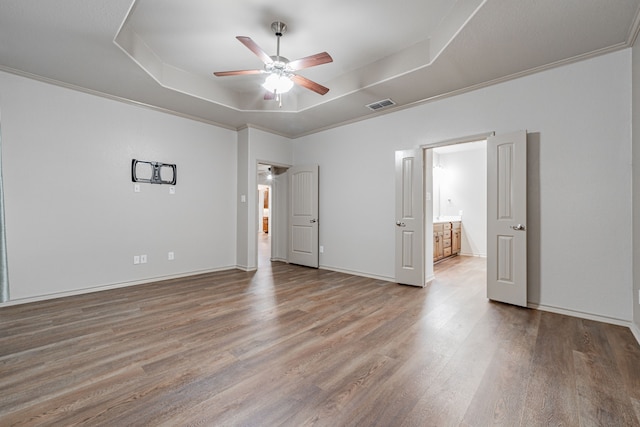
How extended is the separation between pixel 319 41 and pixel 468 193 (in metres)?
5.90

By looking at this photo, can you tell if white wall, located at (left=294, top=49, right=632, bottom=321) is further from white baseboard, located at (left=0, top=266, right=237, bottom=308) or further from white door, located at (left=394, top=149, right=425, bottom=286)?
white baseboard, located at (left=0, top=266, right=237, bottom=308)

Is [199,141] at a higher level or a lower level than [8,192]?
higher

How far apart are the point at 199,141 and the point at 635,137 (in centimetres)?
561

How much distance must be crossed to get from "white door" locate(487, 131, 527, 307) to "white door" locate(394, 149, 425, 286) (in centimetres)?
89

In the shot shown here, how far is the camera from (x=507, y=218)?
3.36m

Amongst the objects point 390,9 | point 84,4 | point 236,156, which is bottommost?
A: point 236,156

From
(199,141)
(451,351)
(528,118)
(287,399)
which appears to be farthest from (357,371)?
(199,141)

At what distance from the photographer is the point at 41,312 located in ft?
10.2

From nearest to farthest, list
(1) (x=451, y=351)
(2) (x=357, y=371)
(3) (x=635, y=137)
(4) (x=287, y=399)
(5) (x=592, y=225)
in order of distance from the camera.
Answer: (4) (x=287, y=399), (2) (x=357, y=371), (1) (x=451, y=351), (3) (x=635, y=137), (5) (x=592, y=225)

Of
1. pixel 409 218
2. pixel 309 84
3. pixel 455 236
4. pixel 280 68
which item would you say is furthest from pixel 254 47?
pixel 455 236

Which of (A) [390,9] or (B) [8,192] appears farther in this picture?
(B) [8,192]

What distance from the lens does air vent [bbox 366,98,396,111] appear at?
4164 millimetres

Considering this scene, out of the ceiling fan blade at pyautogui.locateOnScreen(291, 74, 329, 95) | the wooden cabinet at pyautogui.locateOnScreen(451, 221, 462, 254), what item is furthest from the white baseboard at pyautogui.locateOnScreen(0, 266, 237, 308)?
the wooden cabinet at pyautogui.locateOnScreen(451, 221, 462, 254)

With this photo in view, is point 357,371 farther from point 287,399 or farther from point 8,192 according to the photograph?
point 8,192
